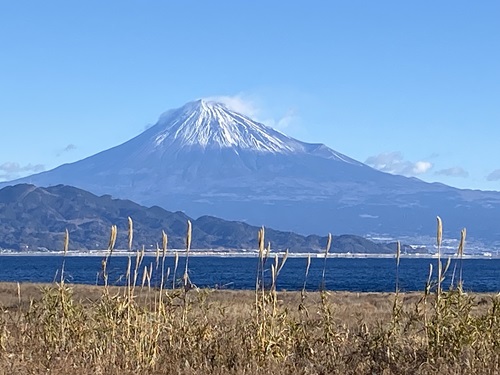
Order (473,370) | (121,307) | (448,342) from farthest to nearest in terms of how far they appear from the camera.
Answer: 1. (121,307)
2. (448,342)
3. (473,370)

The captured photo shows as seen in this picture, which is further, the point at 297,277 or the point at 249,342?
the point at 297,277

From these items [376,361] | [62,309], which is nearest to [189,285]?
[62,309]

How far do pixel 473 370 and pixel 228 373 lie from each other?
2.42m

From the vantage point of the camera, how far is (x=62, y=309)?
11.6 meters

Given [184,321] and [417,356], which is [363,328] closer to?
[417,356]

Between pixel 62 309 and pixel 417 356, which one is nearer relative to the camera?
pixel 417 356

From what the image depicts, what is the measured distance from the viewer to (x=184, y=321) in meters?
11.4

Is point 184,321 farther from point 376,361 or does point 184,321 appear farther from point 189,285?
point 376,361

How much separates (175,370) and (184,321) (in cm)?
119

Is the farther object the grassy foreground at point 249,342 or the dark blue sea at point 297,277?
the dark blue sea at point 297,277

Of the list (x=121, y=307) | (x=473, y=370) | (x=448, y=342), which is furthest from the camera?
(x=121, y=307)

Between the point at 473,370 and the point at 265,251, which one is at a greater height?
the point at 265,251

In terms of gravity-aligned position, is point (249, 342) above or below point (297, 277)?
above

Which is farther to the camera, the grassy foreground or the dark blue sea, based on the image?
the dark blue sea
